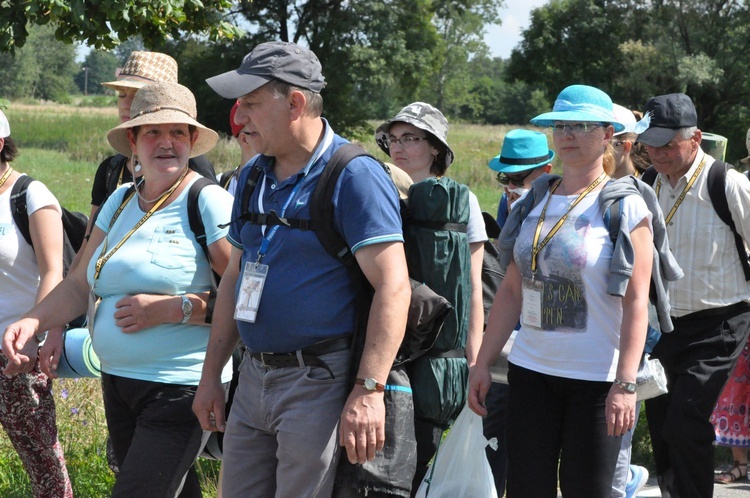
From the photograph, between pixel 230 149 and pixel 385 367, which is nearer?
pixel 385 367

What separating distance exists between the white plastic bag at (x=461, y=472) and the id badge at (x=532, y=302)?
550 millimetres

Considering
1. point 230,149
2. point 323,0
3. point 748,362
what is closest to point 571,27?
point 323,0

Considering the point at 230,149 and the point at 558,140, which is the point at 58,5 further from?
the point at 230,149

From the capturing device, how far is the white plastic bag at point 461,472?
3594 mm

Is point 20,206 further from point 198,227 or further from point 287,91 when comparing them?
point 287,91

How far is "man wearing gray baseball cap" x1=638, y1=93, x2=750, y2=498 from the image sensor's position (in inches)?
174

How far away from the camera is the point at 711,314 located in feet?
14.9

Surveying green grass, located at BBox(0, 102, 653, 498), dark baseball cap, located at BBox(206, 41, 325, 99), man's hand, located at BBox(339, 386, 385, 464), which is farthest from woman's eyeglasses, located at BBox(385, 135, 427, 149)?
green grass, located at BBox(0, 102, 653, 498)

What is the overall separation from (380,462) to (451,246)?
0.70 metres

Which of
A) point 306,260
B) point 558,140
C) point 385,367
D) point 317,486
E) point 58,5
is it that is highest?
point 58,5

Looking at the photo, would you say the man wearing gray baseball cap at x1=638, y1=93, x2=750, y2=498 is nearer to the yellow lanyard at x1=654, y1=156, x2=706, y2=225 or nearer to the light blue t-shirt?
the yellow lanyard at x1=654, y1=156, x2=706, y2=225

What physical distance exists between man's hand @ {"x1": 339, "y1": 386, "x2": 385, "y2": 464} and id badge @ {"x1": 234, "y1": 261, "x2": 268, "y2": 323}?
1.30 ft

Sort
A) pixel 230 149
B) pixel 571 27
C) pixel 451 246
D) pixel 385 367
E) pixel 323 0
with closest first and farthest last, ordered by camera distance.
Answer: pixel 385 367, pixel 451 246, pixel 230 149, pixel 323 0, pixel 571 27

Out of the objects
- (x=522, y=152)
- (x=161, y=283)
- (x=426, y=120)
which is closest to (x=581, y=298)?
(x=426, y=120)
